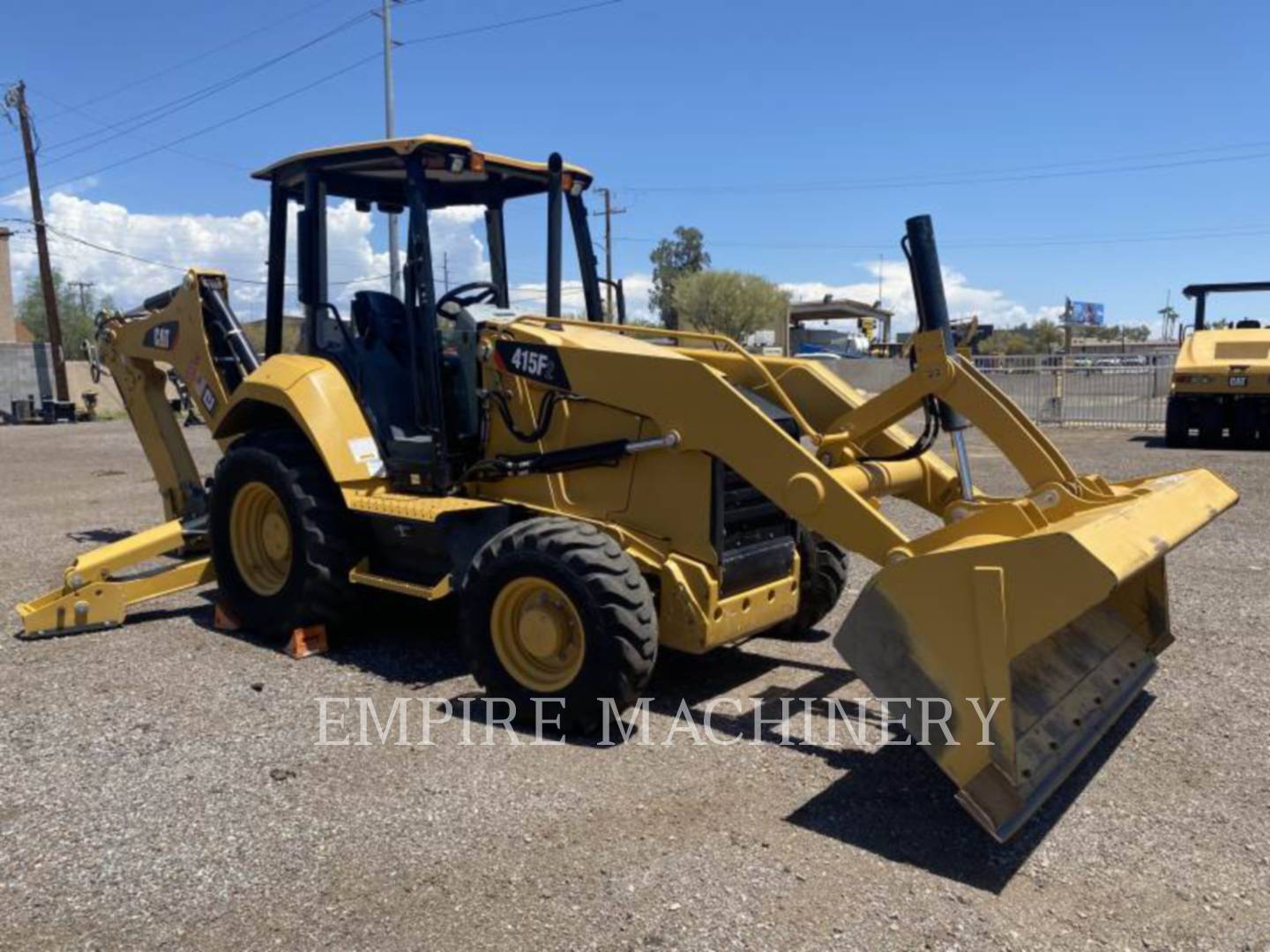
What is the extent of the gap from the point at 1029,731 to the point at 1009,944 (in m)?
0.98

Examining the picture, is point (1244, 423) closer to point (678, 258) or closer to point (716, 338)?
point (716, 338)

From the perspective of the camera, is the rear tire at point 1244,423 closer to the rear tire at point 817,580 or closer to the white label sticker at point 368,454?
the rear tire at point 817,580

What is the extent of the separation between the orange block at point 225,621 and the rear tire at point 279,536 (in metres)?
0.08

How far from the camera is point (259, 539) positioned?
6.32 meters

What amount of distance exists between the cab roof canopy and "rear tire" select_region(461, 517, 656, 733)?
211 centimetres

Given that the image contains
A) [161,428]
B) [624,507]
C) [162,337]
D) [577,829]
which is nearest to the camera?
[577,829]

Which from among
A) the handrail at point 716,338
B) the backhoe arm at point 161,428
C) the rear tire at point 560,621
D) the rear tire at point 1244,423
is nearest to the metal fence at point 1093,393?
the rear tire at point 1244,423

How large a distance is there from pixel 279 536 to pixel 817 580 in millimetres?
3161

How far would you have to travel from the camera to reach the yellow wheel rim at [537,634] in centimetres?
453

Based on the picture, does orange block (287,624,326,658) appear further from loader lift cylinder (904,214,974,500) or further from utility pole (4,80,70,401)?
utility pole (4,80,70,401)

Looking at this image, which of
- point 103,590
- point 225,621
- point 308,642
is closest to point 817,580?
point 308,642

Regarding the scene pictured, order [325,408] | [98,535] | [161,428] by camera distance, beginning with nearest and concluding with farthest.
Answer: [325,408] → [161,428] → [98,535]

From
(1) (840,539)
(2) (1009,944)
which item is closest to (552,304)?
(1) (840,539)

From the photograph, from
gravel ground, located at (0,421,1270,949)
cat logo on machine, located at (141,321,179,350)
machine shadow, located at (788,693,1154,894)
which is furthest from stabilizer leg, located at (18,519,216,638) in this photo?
machine shadow, located at (788,693,1154,894)
